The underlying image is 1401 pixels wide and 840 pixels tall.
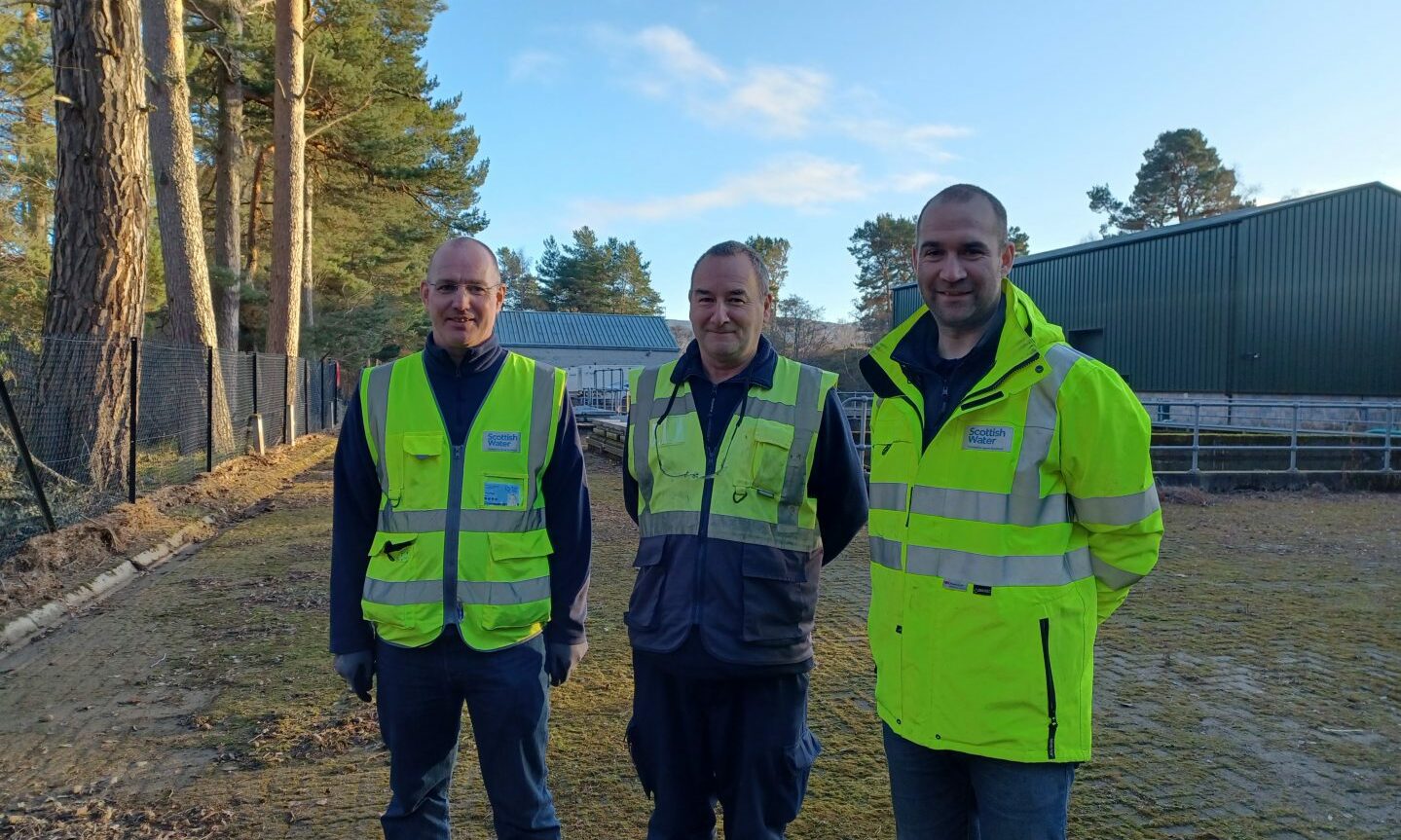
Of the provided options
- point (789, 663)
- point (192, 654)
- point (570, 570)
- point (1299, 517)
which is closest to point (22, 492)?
point (192, 654)

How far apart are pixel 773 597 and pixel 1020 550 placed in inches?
26.9

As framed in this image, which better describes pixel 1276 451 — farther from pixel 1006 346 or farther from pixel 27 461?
pixel 27 461

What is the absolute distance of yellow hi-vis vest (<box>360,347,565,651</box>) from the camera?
244 centimetres

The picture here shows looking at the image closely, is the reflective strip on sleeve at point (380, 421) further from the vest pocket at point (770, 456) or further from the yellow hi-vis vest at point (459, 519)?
the vest pocket at point (770, 456)

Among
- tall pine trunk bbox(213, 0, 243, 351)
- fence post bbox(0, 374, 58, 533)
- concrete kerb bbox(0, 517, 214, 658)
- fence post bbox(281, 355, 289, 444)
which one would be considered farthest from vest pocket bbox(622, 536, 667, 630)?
tall pine trunk bbox(213, 0, 243, 351)

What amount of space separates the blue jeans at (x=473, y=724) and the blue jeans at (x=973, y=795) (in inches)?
39.9

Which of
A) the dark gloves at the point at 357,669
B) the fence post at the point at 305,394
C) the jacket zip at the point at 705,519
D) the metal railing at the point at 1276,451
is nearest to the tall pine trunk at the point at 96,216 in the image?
the dark gloves at the point at 357,669

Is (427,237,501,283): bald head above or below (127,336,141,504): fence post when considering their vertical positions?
above

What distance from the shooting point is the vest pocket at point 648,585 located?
238 cm

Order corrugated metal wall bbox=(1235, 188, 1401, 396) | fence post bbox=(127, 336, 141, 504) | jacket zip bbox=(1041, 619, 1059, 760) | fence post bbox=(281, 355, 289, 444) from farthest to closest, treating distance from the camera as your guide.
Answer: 1. corrugated metal wall bbox=(1235, 188, 1401, 396)
2. fence post bbox=(281, 355, 289, 444)
3. fence post bbox=(127, 336, 141, 504)
4. jacket zip bbox=(1041, 619, 1059, 760)

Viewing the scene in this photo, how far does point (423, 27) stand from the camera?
23422 mm

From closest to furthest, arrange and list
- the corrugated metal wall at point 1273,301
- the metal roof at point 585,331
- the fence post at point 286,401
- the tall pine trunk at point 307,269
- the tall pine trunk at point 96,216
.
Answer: the tall pine trunk at point 96,216 → the fence post at point 286,401 → the corrugated metal wall at point 1273,301 → the tall pine trunk at point 307,269 → the metal roof at point 585,331

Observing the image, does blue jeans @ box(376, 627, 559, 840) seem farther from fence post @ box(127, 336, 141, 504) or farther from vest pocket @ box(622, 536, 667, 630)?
fence post @ box(127, 336, 141, 504)

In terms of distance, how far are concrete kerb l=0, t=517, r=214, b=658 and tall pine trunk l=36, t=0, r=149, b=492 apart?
3.87 ft
